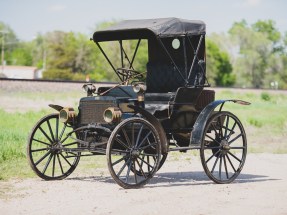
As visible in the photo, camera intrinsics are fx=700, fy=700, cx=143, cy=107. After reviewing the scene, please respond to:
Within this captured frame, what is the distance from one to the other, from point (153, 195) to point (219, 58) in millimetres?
109812

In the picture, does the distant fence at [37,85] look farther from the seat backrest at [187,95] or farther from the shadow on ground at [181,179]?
the seat backrest at [187,95]

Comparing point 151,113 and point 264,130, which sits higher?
point 151,113

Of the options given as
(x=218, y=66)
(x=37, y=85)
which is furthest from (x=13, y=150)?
(x=218, y=66)

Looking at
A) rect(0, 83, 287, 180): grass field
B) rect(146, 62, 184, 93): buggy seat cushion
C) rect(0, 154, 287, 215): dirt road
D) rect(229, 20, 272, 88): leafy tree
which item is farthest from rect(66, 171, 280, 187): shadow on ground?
rect(229, 20, 272, 88): leafy tree

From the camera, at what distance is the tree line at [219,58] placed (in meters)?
98.8

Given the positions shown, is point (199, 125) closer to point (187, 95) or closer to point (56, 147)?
point (187, 95)

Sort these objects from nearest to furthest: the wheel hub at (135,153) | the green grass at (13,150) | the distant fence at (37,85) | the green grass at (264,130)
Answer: the wheel hub at (135,153)
the green grass at (13,150)
the green grass at (264,130)
the distant fence at (37,85)

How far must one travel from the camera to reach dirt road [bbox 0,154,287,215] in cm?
913

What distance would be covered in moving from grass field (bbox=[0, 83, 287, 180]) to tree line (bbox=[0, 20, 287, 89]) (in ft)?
153

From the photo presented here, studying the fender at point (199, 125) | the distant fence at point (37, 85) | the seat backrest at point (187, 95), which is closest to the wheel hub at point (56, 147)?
the seat backrest at point (187, 95)

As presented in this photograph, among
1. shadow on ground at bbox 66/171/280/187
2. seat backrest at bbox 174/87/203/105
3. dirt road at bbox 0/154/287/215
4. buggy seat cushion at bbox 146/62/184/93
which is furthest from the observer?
buggy seat cushion at bbox 146/62/184/93

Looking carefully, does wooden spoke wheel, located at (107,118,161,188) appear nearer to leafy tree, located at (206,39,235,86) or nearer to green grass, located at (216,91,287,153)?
green grass, located at (216,91,287,153)

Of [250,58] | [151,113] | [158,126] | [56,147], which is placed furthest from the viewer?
[250,58]

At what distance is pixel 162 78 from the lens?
12.9 meters
